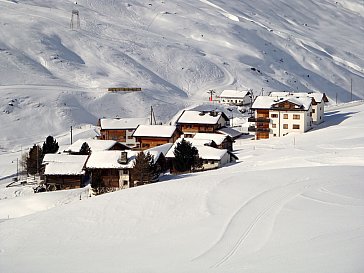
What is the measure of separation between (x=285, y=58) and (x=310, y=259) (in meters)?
97.6

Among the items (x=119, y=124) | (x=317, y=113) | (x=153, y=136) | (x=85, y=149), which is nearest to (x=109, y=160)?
(x=85, y=149)

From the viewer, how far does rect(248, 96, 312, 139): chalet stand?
2169 inches

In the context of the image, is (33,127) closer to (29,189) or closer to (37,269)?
(29,189)

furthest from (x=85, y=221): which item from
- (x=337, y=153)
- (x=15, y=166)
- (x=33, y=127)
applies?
(x=33, y=127)

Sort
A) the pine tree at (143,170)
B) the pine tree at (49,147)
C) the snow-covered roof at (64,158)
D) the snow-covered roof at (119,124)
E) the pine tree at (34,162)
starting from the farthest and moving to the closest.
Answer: the snow-covered roof at (119,124), the pine tree at (49,147), the pine tree at (34,162), the snow-covered roof at (64,158), the pine tree at (143,170)

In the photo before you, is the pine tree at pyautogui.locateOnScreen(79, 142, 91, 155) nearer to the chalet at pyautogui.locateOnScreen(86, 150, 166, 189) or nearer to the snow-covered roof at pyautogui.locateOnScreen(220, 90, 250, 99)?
the chalet at pyautogui.locateOnScreen(86, 150, 166, 189)

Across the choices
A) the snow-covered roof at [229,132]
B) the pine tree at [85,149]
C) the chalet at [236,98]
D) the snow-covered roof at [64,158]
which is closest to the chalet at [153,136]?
the snow-covered roof at [229,132]

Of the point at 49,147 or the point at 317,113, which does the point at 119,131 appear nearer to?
the point at 49,147

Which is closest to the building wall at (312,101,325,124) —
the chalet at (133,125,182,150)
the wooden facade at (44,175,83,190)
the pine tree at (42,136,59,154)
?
the chalet at (133,125,182,150)

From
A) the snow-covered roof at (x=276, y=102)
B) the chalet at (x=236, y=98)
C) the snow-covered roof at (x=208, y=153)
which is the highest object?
the chalet at (x=236, y=98)

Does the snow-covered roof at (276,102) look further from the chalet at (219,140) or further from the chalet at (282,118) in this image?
the chalet at (219,140)

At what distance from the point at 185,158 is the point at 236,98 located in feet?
148

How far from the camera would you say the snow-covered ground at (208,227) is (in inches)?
741

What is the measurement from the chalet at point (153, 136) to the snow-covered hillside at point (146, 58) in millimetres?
17047
